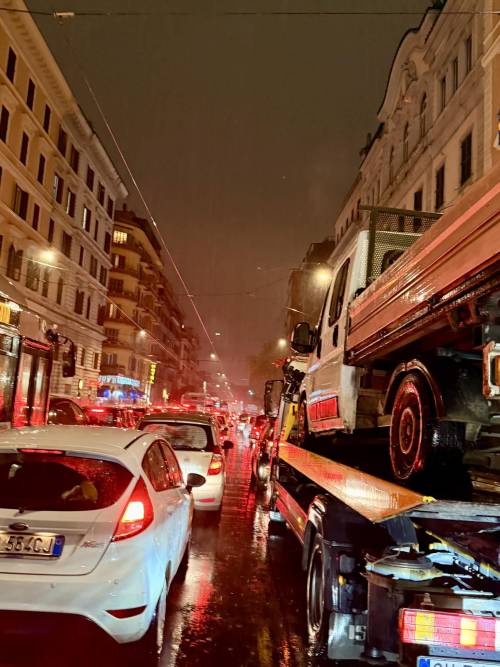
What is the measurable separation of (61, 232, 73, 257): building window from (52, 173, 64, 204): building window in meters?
2.50

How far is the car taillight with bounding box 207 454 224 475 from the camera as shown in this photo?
928 cm

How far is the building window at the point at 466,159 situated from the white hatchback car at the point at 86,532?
18.8 meters

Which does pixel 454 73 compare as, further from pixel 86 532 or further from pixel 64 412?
pixel 86 532

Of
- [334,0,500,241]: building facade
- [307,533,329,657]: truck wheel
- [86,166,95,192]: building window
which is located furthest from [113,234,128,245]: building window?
[307,533,329,657]: truck wheel

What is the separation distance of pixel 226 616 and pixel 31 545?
7.34ft

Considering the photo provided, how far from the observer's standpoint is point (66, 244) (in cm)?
4091

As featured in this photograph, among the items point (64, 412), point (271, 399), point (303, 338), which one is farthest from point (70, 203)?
point (303, 338)

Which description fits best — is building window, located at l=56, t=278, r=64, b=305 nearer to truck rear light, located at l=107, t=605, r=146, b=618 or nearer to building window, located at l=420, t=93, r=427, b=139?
building window, located at l=420, t=93, r=427, b=139

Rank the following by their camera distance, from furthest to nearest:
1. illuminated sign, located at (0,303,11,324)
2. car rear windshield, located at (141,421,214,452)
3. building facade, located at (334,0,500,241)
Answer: building facade, located at (334,0,500,241) → car rear windshield, located at (141,421,214,452) → illuminated sign, located at (0,303,11,324)

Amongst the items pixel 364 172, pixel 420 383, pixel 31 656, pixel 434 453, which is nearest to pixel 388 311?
pixel 420 383

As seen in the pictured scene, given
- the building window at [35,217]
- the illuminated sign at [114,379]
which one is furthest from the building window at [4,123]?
the illuminated sign at [114,379]

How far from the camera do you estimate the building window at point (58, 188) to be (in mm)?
38562

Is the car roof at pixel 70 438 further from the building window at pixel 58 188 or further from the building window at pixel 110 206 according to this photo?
the building window at pixel 110 206

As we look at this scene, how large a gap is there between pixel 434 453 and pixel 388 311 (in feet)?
3.61
